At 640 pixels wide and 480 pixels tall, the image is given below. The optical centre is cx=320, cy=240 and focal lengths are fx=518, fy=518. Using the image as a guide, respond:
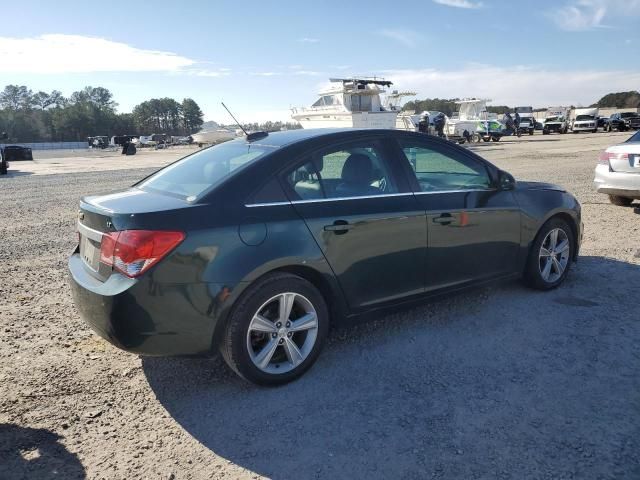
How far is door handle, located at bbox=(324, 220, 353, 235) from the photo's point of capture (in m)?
3.57

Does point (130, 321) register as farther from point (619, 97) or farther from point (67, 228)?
point (619, 97)

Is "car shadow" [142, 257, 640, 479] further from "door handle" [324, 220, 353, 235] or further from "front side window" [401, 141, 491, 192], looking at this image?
"front side window" [401, 141, 491, 192]

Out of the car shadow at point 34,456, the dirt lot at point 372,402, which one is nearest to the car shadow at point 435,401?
the dirt lot at point 372,402

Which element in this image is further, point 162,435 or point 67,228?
point 67,228

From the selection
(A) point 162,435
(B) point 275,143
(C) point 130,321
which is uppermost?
(B) point 275,143

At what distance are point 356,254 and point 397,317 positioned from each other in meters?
1.14

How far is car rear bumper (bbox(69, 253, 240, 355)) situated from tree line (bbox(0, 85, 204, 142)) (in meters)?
105

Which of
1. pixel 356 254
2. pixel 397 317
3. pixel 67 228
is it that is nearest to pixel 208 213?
pixel 356 254

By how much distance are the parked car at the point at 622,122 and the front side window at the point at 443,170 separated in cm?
5305

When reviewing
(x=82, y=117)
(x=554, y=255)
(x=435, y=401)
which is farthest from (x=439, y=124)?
(x=82, y=117)

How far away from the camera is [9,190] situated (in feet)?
52.9

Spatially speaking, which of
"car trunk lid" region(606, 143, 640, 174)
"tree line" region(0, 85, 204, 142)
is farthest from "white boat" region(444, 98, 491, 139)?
"tree line" region(0, 85, 204, 142)

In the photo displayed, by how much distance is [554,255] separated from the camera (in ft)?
→ 16.7

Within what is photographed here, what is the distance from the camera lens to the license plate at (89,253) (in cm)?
335
